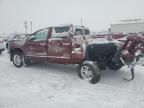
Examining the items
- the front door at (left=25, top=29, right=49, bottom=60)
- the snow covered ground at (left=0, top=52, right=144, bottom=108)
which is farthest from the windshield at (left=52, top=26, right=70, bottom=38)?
the snow covered ground at (left=0, top=52, right=144, bottom=108)

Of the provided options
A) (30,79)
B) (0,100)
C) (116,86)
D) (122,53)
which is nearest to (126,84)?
(116,86)

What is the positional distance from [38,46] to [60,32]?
4.20 ft

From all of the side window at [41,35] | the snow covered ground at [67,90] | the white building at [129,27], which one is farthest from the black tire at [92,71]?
the white building at [129,27]

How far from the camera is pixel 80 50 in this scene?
21.1 ft

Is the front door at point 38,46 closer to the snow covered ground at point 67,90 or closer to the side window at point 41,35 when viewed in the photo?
the side window at point 41,35

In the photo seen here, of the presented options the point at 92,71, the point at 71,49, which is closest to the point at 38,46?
the point at 71,49

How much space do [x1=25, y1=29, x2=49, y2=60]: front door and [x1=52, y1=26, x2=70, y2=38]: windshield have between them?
0.41 metres

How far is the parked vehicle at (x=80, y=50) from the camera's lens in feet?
18.6

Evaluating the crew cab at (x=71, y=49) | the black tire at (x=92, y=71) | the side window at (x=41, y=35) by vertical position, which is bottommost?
the black tire at (x=92, y=71)

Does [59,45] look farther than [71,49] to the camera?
Yes

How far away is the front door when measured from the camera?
758 centimetres

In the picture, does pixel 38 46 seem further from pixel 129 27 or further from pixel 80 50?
pixel 129 27

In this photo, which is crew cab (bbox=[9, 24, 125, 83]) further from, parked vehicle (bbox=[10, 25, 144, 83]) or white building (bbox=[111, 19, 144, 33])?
white building (bbox=[111, 19, 144, 33])

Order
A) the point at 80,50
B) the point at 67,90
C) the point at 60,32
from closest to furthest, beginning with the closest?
the point at 67,90 < the point at 80,50 < the point at 60,32
